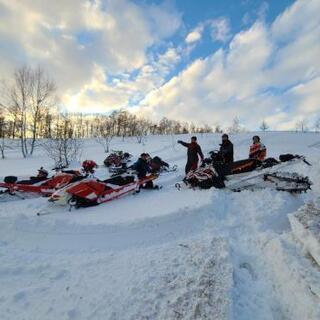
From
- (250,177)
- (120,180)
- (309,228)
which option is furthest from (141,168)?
(309,228)

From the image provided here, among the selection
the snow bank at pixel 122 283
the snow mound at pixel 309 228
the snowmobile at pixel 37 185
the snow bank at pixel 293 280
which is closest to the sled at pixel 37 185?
the snowmobile at pixel 37 185

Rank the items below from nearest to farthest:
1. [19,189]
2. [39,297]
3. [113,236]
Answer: [39,297], [113,236], [19,189]

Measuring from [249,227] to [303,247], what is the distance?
145 cm

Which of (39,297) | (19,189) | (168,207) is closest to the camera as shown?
(39,297)

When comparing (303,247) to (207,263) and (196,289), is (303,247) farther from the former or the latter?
(196,289)

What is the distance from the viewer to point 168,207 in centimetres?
700

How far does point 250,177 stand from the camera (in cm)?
827

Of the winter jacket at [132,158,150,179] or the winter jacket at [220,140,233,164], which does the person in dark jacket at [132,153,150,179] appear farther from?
the winter jacket at [220,140,233,164]

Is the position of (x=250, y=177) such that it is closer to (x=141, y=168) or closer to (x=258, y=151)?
(x=258, y=151)

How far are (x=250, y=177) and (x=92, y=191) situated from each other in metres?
3.87

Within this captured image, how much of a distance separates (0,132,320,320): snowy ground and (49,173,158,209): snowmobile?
0.38 meters

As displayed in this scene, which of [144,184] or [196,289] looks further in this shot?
[144,184]

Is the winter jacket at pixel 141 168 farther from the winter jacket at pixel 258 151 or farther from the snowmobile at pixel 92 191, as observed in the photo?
the winter jacket at pixel 258 151

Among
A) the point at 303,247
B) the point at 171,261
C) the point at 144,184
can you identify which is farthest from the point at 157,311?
the point at 144,184
